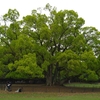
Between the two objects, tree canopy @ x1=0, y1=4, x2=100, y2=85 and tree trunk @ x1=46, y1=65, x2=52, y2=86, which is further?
tree trunk @ x1=46, y1=65, x2=52, y2=86

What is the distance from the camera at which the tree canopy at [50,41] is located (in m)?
35.0

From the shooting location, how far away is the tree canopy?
35.0 meters

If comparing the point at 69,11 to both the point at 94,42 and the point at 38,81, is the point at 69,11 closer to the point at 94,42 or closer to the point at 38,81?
the point at 94,42

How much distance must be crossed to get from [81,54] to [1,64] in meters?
13.1

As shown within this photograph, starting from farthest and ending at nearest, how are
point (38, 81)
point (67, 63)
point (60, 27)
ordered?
point (38, 81) < point (60, 27) < point (67, 63)

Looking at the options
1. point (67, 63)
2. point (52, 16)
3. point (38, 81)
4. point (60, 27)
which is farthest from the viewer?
point (38, 81)

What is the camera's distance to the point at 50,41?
3775 centimetres

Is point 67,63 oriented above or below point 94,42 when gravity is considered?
below

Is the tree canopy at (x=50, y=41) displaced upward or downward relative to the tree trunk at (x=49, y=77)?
upward

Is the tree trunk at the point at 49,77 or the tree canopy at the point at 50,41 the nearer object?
the tree canopy at the point at 50,41

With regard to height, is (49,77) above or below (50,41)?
below

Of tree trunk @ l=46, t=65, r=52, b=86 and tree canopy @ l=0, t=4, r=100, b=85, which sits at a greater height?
tree canopy @ l=0, t=4, r=100, b=85

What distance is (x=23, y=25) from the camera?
38500 mm

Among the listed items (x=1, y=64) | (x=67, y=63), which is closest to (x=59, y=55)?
(x=67, y=63)
